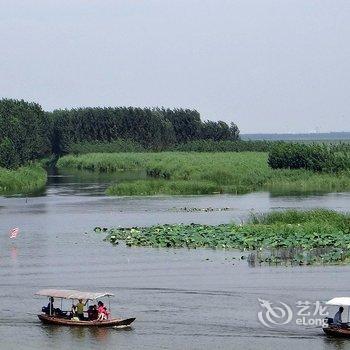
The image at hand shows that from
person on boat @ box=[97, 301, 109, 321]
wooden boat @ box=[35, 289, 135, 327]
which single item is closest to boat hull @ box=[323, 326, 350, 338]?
wooden boat @ box=[35, 289, 135, 327]

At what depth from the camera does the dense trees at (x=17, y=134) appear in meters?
118

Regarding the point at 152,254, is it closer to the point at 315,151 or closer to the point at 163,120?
the point at 315,151

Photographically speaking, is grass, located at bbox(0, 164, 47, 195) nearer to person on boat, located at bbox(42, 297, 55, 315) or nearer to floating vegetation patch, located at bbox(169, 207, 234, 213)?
floating vegetation patch, located at bbox(169, 207, 234, 213)

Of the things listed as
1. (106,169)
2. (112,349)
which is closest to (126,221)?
(112,349)

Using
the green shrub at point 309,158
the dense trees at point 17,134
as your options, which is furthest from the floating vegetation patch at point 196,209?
the dense trees at point 17,134

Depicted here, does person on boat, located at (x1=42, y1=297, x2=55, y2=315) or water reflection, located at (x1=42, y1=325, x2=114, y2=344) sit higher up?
person on boat, located at (x1=42, y1=297, x2=55, y2=315)

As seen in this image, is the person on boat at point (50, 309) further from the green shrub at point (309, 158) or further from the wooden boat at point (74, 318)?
the green shrub at point (309, 158)

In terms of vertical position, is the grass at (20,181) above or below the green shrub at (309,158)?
below

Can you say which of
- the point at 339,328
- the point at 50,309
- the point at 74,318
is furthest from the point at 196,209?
the point at 339,328

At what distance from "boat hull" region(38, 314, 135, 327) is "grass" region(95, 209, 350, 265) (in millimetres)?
13431

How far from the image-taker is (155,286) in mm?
47250

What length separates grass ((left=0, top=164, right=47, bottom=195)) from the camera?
104912 millimetres

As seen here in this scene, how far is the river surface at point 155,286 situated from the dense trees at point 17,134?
44.4 m

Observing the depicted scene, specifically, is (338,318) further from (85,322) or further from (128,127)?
(128,127)
